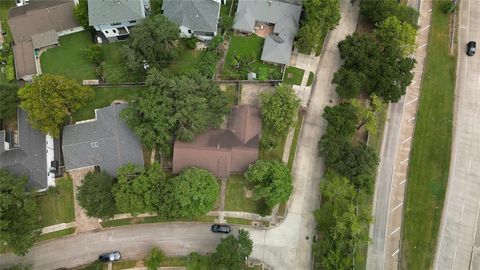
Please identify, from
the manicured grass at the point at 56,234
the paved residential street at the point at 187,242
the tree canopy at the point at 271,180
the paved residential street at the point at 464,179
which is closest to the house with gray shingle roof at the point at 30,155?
the manicured grass at the point at 56,234

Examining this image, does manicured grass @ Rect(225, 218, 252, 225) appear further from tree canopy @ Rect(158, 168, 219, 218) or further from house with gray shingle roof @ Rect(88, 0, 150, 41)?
house with gray shingle roof @ Rect(88, 0, 150, 41)

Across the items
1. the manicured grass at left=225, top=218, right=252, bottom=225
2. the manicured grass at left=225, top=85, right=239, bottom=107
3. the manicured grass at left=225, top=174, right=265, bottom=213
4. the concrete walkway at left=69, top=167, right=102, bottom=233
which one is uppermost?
the manicured grass at left=225, top=85, right=239, bottom=107

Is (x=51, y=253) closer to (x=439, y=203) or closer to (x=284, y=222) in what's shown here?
(x=284, y=222)

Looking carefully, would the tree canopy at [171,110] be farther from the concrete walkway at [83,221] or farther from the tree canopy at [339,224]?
the tree canopy at [339,224]

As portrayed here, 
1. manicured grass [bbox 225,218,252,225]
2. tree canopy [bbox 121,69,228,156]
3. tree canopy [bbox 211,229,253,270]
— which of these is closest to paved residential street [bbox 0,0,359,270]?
manicured grass [bbox 225,218,252,225]

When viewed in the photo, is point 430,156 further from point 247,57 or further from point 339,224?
point 247,57

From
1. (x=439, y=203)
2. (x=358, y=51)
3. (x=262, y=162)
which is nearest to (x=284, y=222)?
(x=262, y=162)

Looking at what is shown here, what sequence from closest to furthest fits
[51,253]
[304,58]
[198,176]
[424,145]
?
[198,176], [51,253], [424,145], [304,58]
